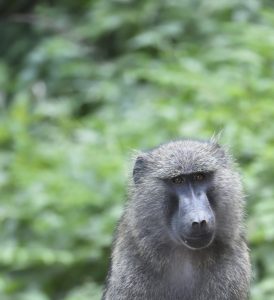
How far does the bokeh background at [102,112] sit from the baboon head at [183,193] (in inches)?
18.1

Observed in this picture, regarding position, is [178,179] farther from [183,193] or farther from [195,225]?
[195,225]

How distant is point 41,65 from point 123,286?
576 cm

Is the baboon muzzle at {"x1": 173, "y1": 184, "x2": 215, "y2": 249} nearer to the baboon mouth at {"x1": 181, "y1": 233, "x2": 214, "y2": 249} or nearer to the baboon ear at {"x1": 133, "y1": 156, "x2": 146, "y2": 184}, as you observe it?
the baboon mouth at {"x1": 181, "y1": 233, "x2": 214, "y2": 249}

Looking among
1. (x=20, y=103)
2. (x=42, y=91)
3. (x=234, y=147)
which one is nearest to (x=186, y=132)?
(x=234, y=147)

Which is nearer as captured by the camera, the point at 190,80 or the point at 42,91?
the point at 190,80

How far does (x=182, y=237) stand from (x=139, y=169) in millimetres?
555

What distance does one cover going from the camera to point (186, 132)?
8.45m

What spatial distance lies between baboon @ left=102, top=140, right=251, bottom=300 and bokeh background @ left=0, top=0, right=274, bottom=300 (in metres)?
0.54

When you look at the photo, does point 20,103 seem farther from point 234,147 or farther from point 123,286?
point 123,286

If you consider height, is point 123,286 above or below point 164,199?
below

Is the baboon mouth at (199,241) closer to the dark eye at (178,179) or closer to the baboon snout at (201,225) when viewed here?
the baboon snout at (201,225)

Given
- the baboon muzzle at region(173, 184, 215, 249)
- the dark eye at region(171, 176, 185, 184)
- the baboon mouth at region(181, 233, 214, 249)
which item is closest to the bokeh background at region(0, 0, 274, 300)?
the dark eye at region(171, 176, 185, 184)

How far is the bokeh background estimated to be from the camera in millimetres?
8000

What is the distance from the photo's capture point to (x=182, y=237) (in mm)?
5375
